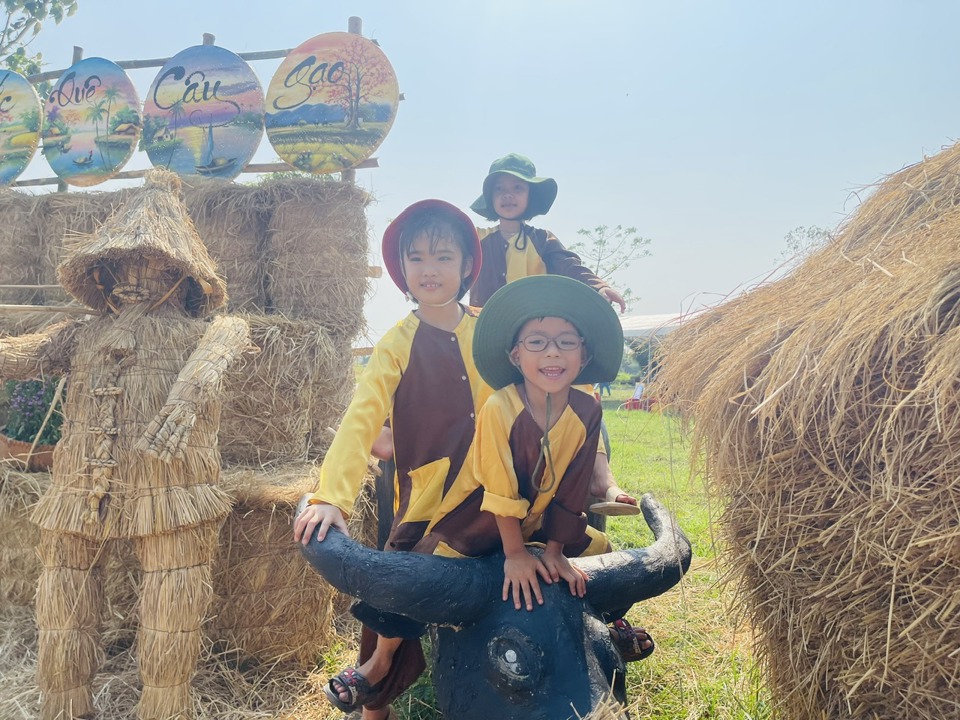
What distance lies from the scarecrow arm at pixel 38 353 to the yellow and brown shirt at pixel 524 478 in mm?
2522

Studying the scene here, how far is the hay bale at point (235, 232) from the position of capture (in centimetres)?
509

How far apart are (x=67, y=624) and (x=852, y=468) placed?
3315 millimetres

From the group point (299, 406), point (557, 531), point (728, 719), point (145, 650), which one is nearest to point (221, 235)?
point (299, 406)

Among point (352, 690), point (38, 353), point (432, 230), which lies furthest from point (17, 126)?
point (352, 690)

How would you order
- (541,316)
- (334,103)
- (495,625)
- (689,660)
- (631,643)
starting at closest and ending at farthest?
(495,625) → (541,316) → (631,643) → (689,660) → (334,103)

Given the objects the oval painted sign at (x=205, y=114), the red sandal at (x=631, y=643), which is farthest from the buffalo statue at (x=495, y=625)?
the oval painted sign at (x=205, y=114)

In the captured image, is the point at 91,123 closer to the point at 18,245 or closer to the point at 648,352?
the point at 18,245

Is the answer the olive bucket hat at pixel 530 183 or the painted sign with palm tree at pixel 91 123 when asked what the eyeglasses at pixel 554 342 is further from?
the painted sign with palm tree at pixel 91 123

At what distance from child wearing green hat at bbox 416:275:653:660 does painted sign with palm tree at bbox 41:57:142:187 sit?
5383 millimetres

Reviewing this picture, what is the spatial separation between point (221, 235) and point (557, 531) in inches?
175

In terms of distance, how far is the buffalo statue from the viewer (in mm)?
1366

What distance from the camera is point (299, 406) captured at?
15.3 feet

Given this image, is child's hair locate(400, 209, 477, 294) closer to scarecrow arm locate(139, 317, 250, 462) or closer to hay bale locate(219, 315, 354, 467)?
scarecrow arm locate(139, 317, 250, 462)

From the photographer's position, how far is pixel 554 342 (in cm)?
174
